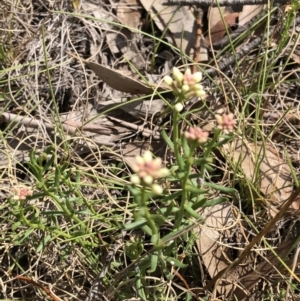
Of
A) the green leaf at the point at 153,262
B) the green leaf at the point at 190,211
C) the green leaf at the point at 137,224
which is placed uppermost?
the green leaf at the point at 137,224

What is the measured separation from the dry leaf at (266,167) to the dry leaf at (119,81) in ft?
1.38

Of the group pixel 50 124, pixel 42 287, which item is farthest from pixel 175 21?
pixel 42 287

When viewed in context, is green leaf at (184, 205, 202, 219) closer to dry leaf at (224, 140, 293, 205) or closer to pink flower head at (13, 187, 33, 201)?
pink flower head at (13, 187, 33, 201)

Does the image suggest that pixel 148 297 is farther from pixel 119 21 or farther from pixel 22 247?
pixel 119 21

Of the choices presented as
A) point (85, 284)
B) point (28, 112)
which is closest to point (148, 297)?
point (85, 284)

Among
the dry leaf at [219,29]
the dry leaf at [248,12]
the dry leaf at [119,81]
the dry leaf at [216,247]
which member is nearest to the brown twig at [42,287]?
the dry leaf at [216,247]

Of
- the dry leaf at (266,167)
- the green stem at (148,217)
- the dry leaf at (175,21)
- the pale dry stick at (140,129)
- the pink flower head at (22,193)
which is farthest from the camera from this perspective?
the dry leaf at (175,21)

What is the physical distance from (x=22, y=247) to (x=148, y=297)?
53cm

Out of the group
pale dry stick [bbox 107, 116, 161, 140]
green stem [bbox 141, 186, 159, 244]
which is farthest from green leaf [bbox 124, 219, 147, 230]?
pale dry stick [bbox 107, 116, 161, 140]

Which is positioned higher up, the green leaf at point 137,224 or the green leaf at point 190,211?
the green leaf at point 137,224

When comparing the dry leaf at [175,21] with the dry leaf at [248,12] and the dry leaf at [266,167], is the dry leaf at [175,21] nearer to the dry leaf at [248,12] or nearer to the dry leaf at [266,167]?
the dry leaf at [248,12]

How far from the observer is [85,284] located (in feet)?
6.65

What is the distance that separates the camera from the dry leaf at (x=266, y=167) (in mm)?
2047

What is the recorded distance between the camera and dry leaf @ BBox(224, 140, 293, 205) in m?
2.05
